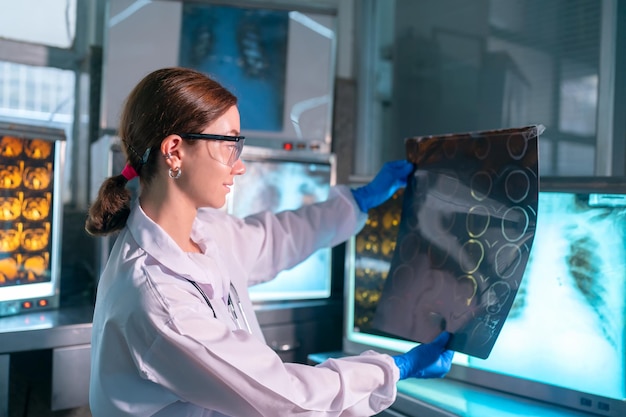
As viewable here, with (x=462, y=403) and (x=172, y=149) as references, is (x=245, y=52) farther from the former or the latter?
(x=462, y=403)

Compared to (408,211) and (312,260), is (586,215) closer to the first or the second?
(408,211)

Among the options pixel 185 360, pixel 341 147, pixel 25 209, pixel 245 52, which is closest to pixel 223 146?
pixel 185 360

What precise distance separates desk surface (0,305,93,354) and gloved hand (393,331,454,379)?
0.76 meters

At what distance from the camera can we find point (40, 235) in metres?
1.58

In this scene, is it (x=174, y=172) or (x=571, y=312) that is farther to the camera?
(x=571, y=312)

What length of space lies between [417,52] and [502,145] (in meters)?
1.03

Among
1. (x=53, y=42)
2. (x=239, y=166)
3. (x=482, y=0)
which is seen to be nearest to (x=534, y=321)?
(x=239, y=166)

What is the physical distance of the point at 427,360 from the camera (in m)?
1.21

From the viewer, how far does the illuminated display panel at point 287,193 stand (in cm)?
180

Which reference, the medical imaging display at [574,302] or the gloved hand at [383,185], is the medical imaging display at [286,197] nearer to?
the gloved hand at [383,185]

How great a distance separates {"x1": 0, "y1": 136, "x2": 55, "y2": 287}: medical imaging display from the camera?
59.5 inches

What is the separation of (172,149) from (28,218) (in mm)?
660

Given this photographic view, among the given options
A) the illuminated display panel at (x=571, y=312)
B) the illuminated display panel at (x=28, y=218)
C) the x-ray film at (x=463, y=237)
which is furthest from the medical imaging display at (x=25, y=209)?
the illuminated display panel at (x=571, y=312)

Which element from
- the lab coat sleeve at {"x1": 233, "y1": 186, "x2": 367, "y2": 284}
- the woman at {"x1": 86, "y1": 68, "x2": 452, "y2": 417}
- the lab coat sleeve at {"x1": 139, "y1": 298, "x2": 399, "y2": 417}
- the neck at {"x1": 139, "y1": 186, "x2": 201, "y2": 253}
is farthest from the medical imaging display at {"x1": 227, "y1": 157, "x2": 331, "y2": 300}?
the lab coat sleeve at {"x1": 139, "y1": 298, "x2": 399, "y2": 417}
